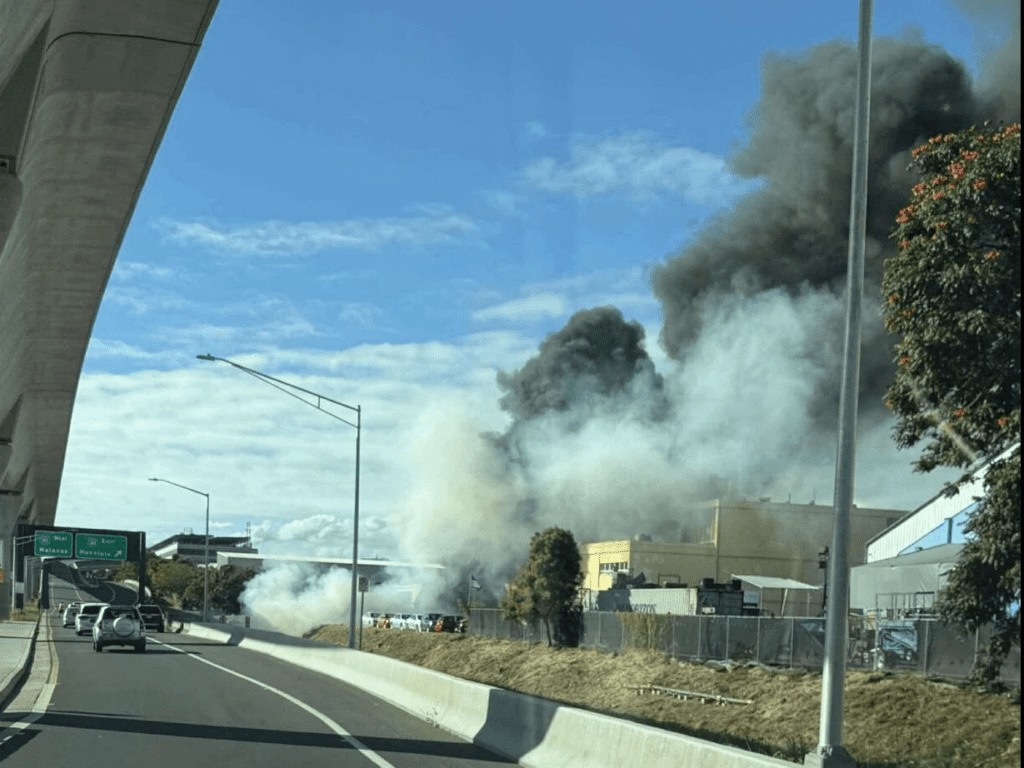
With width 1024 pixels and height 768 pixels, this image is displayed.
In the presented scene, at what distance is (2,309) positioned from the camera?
2988cm

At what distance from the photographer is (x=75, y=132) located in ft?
61.5

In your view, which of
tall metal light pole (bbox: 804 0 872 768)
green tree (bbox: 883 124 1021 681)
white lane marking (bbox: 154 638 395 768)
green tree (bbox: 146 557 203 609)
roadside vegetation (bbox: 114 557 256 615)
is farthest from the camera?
green tree (bbox: 146 557 203 609)

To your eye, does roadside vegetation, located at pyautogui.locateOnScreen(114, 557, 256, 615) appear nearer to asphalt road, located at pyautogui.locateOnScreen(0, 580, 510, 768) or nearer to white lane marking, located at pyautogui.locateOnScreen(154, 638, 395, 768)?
white lane marking, located at pyautogui.locateOnScreen(154, 638, 395, 768)

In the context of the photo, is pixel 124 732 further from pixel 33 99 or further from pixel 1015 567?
pixel 1015 567

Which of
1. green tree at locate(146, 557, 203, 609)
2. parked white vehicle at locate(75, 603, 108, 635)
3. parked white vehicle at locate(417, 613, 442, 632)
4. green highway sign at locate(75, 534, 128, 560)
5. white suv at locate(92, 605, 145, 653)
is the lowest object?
green tree at locate(146, 557, 203, 609)

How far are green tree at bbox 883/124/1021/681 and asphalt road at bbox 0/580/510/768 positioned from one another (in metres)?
5.56

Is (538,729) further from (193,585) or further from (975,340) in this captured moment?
(193,585)

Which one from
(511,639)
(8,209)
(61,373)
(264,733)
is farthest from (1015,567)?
(511,639)

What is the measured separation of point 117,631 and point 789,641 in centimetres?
1996

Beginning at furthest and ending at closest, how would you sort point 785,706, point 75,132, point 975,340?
point 785,706, point 75,132, point 975,340

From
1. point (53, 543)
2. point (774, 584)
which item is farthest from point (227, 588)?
point (774, 584)

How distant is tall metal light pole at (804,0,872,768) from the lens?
10.3 metres

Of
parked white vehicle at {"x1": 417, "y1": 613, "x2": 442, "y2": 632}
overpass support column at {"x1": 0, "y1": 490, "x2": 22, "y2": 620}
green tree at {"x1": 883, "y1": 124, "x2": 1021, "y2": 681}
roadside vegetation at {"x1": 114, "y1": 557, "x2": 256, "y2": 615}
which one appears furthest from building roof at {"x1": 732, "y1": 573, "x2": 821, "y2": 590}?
roadside vegetation at {"x1": 114, "y1": 557, "x2": 256, "y2": 615}

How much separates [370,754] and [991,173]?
8.85m
